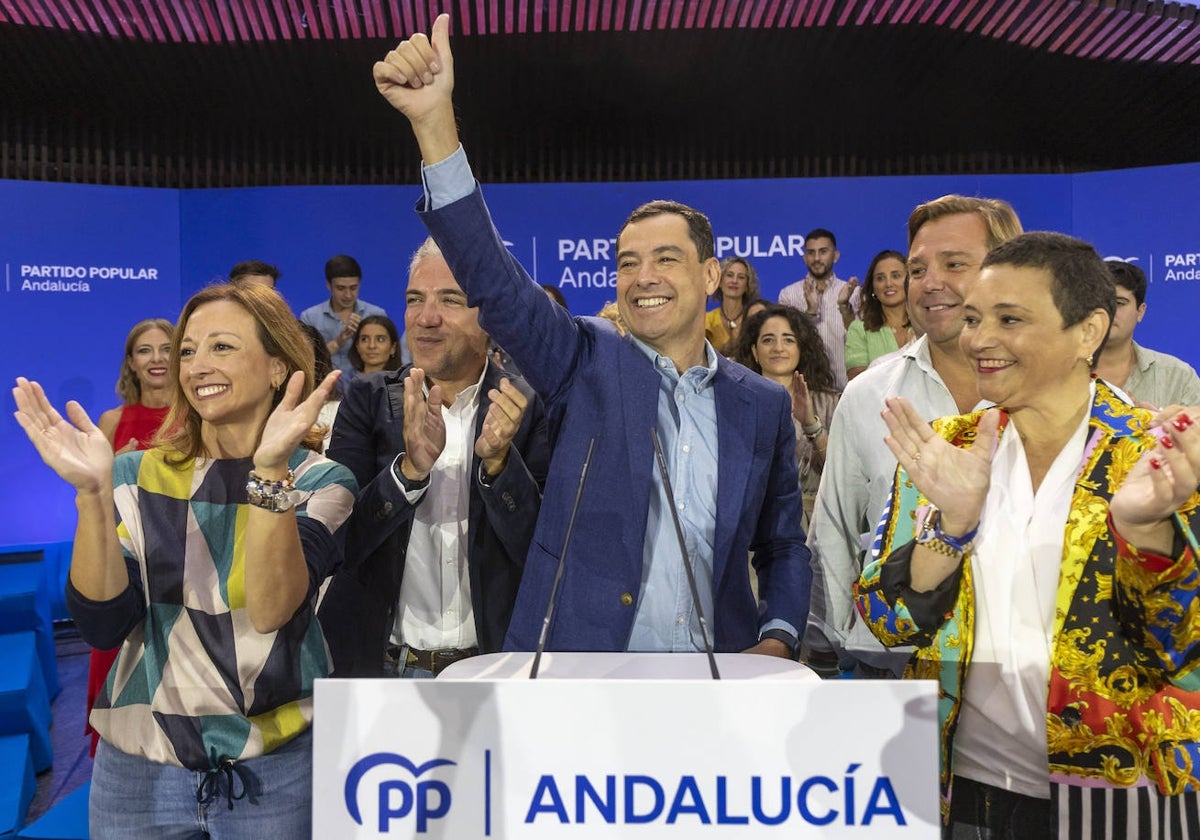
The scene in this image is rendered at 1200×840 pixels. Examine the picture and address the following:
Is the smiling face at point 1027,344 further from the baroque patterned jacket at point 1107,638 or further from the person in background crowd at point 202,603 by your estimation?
the person in background crowd at point 202,603

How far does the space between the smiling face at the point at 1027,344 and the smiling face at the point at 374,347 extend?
3.57 metres

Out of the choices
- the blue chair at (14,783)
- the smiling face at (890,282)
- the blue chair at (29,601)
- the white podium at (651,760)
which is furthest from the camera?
the smiling face at (890,282)

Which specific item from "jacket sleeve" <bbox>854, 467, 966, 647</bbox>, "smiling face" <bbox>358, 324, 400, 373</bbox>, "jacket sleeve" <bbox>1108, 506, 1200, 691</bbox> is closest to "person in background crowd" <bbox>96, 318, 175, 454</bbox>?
"smiling face" <bbox>358, 324, 400, 373</bbox>

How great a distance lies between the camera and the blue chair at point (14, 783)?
3.17m

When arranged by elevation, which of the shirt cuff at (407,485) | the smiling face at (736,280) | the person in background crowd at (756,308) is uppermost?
the smiling face at (736,280)

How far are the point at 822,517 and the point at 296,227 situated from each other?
597 cm

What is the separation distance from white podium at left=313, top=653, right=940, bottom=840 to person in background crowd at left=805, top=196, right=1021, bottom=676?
107 centimetres

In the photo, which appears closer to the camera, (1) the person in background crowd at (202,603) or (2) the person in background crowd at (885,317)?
(1) the person in background crowd at (202,603)

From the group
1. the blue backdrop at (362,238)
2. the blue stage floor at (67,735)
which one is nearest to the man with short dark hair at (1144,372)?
the blue backdrop at (362,238)

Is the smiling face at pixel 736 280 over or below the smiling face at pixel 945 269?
over

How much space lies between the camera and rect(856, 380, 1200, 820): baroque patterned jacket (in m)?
1.50

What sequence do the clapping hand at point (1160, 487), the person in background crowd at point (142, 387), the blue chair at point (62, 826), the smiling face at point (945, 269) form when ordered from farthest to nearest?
1. the person in background crowd at point (142, 387)
2. the blue chair at point (62, 826)
3. the smiling face at point (945, 269)
4. the clapping hand at point (1160, 487)

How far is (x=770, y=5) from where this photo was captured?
6.77m

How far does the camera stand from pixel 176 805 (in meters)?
1.74
